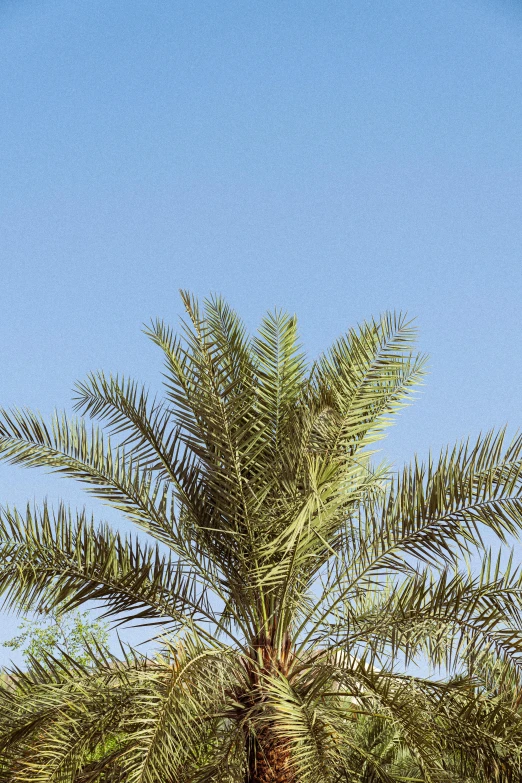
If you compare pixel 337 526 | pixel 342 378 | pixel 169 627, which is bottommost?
pixel 169 627

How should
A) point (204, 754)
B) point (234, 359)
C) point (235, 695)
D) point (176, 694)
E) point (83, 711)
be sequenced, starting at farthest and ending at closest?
1. point (234, 359)
2. point (204, 754)
3. point (235, 695)
4. point (83, 711)
5. point (176, 694)

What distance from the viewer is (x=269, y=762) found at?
770cm

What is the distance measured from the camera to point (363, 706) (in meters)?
7.36

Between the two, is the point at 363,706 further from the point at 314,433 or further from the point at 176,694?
the point at 314,433

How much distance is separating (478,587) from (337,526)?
1432 millimetres

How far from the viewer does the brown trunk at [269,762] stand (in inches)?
302

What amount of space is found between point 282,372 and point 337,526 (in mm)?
1823

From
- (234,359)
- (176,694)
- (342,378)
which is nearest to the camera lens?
(176,694)

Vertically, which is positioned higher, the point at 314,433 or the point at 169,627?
the point at 314,433

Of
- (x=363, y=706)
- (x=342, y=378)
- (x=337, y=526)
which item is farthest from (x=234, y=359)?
(x=363, y=706)

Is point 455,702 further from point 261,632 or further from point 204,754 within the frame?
point 204,754

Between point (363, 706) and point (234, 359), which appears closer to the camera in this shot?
point (363, 706)

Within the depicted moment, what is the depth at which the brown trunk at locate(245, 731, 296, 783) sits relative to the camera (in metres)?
7.67

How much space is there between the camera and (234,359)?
961 centimetres
